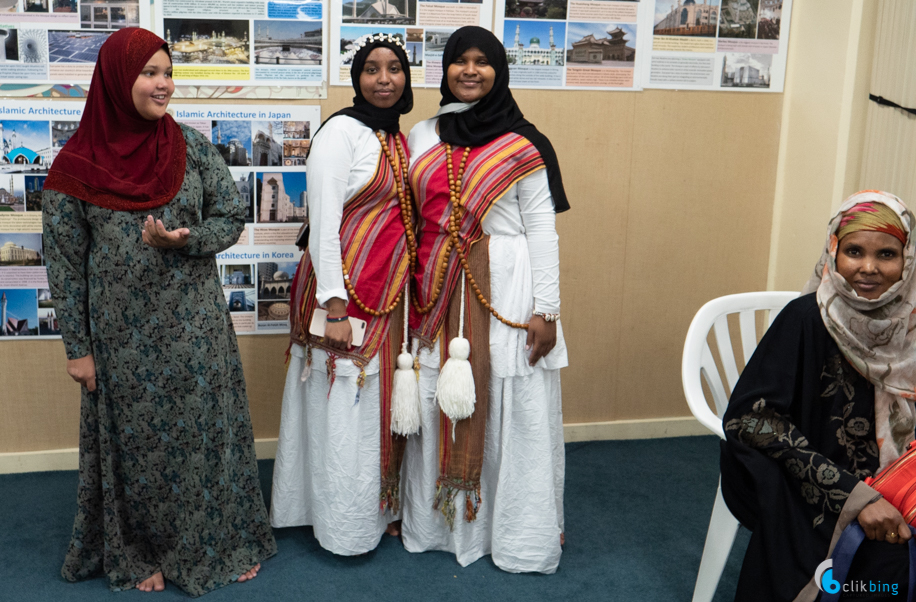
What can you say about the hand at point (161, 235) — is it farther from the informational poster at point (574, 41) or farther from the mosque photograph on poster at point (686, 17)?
the mosque photograph on poster at point (686, 17)

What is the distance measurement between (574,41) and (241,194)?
1.39 m

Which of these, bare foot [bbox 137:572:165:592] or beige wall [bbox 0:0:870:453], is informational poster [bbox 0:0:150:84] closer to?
beige wall [bbox 0:0:870:453]

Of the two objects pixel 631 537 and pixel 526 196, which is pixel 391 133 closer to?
pixel 526 196

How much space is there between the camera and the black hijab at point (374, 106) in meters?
2.32

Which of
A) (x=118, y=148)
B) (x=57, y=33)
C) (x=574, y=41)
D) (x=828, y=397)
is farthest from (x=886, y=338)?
(x=57, y=33)

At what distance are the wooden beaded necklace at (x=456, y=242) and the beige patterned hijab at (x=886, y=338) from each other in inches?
34.6

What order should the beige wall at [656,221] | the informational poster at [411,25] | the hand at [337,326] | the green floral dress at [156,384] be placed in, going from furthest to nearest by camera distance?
1. the beige wall at [656,221]
2. the informational poster at [411,25]
3. the hand at [337,326]
4. the green floral dress at [156,384]

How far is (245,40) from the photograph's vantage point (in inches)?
116

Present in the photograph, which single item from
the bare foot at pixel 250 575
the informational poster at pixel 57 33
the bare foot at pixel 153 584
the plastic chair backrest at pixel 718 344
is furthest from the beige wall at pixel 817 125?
the bare foot at pixel 153 584

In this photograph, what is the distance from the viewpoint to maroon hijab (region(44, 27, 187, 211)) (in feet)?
6.99

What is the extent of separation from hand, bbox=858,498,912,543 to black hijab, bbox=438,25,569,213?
1.12m

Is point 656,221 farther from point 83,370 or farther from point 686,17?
point 83,370

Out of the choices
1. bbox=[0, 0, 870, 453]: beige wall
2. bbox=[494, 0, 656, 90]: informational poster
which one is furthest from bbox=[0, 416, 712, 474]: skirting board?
bbox=[494, 0, 656, 90]: informational poster

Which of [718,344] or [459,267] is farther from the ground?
[459,267]
